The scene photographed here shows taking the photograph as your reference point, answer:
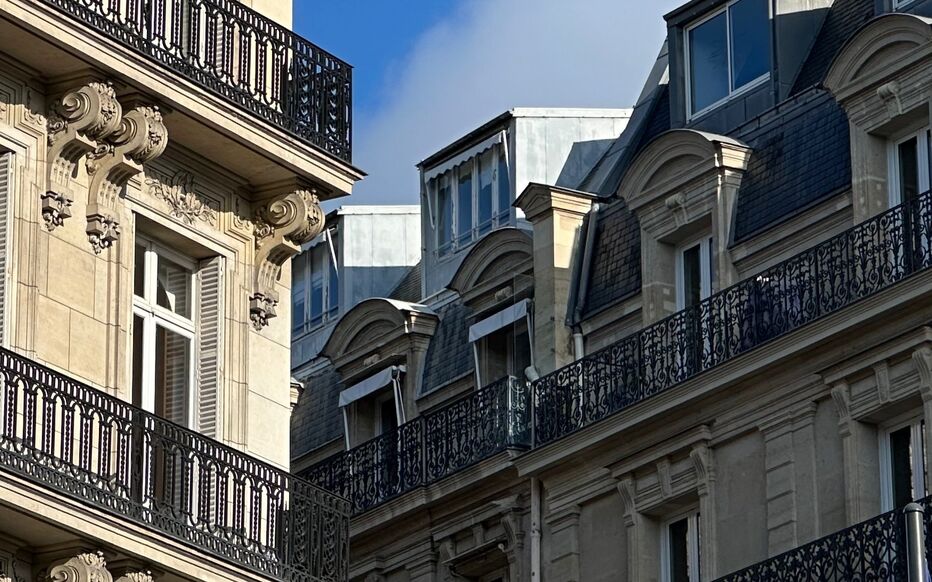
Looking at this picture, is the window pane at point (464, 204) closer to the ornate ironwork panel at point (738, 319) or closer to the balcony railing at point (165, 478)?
the ornate ironwork panel at point (738, 319)

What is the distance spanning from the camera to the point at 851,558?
2866 cm

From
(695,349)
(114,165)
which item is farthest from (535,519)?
(114,165)

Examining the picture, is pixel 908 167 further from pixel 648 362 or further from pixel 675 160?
pixel 648 362

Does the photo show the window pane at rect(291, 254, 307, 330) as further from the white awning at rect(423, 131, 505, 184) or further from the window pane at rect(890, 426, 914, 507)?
the window pane at rect(890, 426, 914, 507)

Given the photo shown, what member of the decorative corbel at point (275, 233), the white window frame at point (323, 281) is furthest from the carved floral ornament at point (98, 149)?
the white window frame at point (323, 281)

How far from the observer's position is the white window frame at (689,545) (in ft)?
106

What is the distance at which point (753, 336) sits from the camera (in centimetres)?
3142

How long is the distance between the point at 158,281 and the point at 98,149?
144 cm

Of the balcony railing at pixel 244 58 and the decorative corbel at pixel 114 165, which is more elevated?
the balcony railing at pixel 244 58

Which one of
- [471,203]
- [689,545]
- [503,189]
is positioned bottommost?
[689,545]

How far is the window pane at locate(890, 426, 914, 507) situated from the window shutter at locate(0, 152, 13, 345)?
31.1 ft

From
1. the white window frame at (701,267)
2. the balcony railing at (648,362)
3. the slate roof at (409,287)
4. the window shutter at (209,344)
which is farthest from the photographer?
the slate roof at (409,287)

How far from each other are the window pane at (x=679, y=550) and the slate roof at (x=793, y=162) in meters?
2.82

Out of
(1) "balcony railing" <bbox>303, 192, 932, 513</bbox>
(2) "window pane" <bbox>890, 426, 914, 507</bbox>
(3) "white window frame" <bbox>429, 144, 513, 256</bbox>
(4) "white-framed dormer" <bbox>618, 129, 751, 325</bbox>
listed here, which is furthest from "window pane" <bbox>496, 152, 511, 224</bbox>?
(2) "window pane" <bbox>890, 426, 914, 507</bbox>
